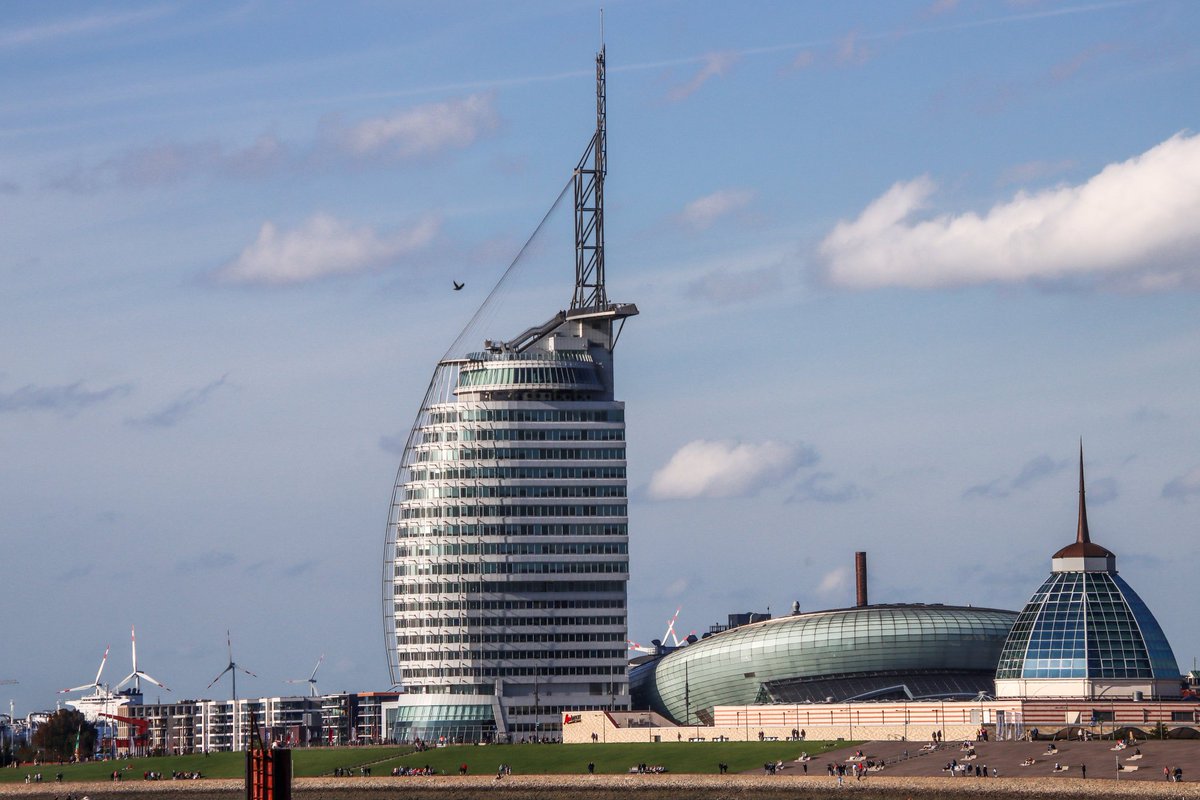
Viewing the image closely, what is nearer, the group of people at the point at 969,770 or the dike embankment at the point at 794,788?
the dike embankment at the point at 794,788

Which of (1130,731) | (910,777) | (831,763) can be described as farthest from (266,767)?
(1130,731)

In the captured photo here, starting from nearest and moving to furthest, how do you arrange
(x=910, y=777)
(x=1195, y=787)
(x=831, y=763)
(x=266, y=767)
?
1. (x=266, y=767)
2. (x=1195, y=787)
3. (x=910, y=777)
4. (x=831, y=763)

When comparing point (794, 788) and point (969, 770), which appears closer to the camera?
point (969, 770)

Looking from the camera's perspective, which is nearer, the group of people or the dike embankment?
the dike embankment

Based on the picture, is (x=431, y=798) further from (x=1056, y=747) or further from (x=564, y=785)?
(x=1056, y=747)

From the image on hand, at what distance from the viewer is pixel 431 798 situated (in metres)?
197

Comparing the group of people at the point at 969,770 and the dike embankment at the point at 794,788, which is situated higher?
the group of people at the point at 969,770

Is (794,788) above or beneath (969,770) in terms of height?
beneath

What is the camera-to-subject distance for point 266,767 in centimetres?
6125

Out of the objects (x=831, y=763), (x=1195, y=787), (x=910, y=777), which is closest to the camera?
(x=1195, y=787)

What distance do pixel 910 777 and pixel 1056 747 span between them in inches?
634

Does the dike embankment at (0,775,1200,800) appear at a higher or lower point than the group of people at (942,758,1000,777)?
lower

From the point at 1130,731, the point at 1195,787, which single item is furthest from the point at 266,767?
the point at 1130,731

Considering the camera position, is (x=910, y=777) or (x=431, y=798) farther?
(x=431, y=798)
